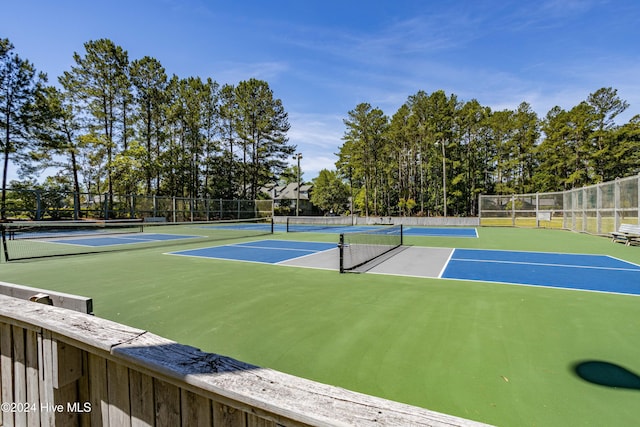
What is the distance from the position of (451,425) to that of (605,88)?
172ft

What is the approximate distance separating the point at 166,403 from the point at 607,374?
3.57 metres

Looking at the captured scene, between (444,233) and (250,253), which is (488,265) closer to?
(250,253)

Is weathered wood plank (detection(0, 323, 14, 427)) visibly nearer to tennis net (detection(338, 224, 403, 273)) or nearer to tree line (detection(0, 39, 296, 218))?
tennis net (detection(338, 224, 403, 273))

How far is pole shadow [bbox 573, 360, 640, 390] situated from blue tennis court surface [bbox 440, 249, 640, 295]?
3.38 metres

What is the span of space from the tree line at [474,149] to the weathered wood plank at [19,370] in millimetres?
39843

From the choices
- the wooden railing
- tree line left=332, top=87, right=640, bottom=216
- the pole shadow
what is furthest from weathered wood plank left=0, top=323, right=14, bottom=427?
tree line left=332, top=87, right=640, bottom=216

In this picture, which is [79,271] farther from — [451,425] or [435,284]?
[451,425]

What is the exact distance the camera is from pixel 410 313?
4223 millimetres

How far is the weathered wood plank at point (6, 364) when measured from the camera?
171cm

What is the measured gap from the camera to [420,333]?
356cm

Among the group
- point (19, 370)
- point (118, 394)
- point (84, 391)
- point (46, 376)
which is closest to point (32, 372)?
point (19, 370)

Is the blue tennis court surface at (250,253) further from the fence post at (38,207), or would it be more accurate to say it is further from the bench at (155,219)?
the bench at (155,219)

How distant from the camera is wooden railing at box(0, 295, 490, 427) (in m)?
0.83

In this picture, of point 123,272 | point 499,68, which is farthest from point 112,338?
point 499,68
